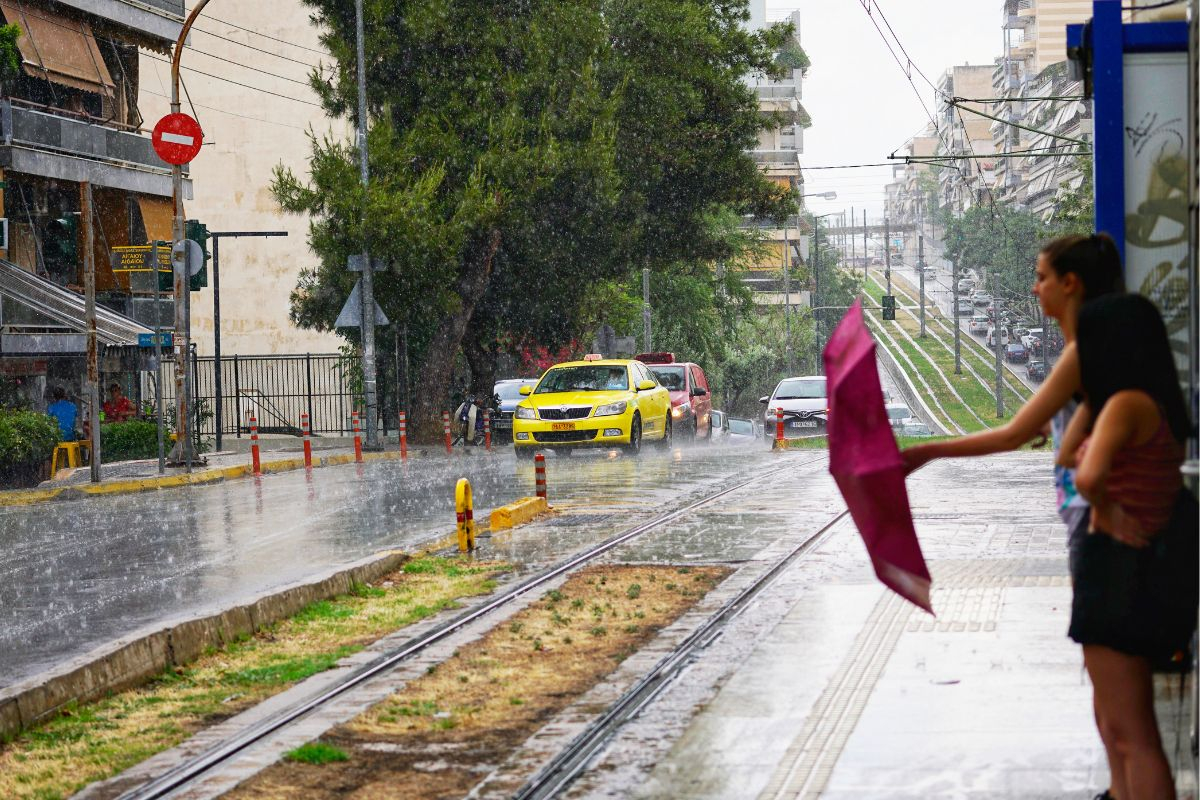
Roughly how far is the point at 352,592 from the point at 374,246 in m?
20.9

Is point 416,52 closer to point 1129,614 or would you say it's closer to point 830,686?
point 830,686

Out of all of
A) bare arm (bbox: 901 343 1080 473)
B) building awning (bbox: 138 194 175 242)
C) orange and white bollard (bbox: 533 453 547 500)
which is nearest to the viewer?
bare arm (bbox: 901 343 1080 473)

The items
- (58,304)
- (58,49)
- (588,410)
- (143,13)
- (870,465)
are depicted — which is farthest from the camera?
(143,13)

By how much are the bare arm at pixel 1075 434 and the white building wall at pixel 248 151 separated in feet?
148

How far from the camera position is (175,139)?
1012 inches

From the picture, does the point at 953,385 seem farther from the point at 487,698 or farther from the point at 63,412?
the point at 487,698

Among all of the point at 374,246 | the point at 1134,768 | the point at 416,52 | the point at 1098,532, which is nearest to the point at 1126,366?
the point at 1098,532

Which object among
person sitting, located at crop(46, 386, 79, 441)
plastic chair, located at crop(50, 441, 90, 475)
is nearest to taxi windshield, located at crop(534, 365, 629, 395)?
plastic chair, located at crop(50, 441, 90, 475)

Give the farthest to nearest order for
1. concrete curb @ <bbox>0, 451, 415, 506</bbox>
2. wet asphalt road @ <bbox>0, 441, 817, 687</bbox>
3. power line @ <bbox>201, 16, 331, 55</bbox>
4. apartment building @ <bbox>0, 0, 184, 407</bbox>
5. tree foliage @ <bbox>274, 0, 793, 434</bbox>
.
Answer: power line @ <bbox>201, 16, 331, 55</bbox> → tree foliage @ <bbox>274, 0, 793, 434</bbox> → apartment building @ <bbox>0, 0, 184, 407</bbox> → concrete curb @ <bbox>0, 451, 415, 506</bbox> → wet asphalt road @ <bbox>0, 441, 817, 687</bbox>

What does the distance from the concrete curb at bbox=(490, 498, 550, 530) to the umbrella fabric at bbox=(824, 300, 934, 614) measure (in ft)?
35.4

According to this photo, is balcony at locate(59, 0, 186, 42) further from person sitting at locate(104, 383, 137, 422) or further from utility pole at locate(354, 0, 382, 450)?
person sitting at locate(104, 383, 137, 422)

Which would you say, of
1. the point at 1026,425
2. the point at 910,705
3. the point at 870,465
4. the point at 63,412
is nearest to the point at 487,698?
the point at 910,705

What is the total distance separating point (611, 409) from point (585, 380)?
1.31 meters

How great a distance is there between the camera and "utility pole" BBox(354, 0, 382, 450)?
104 ft
